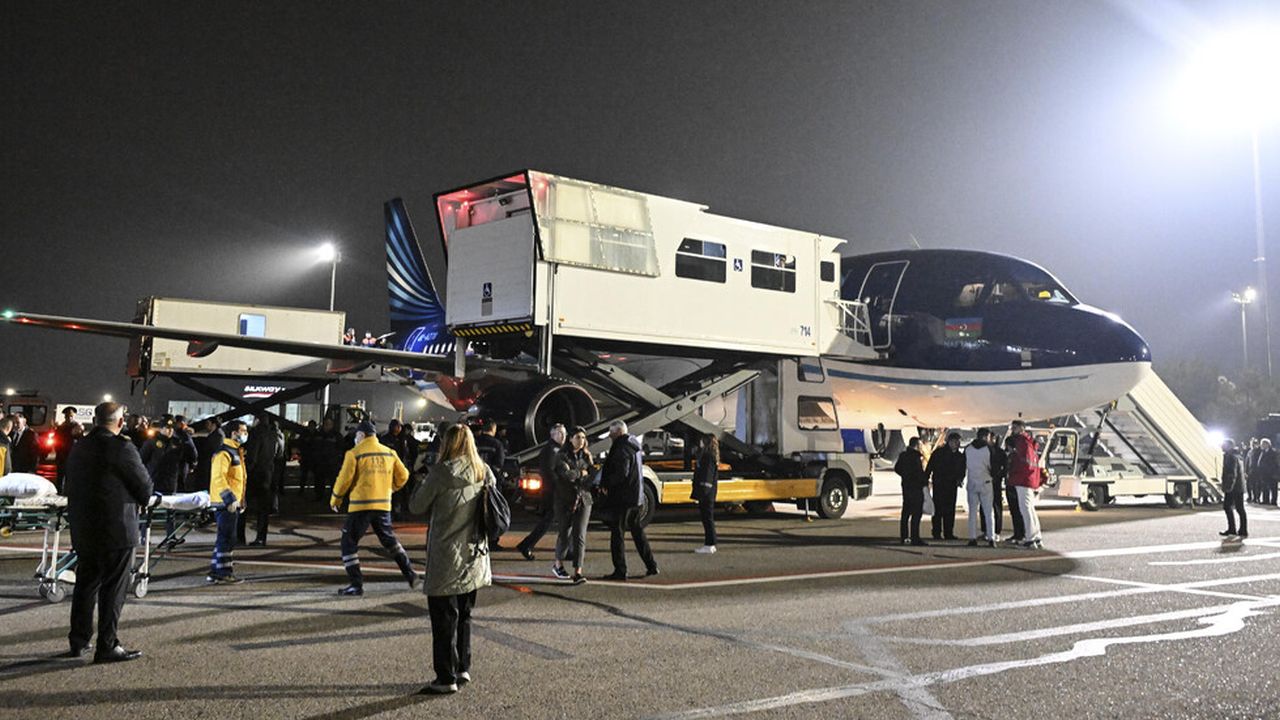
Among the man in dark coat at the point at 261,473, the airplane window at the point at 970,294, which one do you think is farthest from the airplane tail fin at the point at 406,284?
the airplane window at the point at 970,294

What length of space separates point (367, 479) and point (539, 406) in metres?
5.68

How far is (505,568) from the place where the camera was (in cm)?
970

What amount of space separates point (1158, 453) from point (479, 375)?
15.2 metres

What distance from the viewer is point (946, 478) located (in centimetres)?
1277

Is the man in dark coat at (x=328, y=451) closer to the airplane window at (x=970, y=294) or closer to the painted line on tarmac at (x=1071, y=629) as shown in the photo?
the airplane window at (x=970, y=294)

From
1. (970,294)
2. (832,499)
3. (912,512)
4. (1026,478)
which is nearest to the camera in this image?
(1026,478)

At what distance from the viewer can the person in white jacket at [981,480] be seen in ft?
40.4

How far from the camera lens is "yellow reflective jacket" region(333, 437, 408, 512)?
8195 millimetres

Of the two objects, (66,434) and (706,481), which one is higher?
(66,434)

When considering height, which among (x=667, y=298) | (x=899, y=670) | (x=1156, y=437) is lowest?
(x=899, y=670)

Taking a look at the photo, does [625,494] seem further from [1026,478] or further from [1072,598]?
[1026,478]

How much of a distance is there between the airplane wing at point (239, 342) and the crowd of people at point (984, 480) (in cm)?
700

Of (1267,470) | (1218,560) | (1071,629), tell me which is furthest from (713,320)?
(1267,470)

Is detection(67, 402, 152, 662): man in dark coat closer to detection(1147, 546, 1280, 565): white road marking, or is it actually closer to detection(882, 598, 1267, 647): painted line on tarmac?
detection(882, 598, 1267, 647): painted line on tarmac
